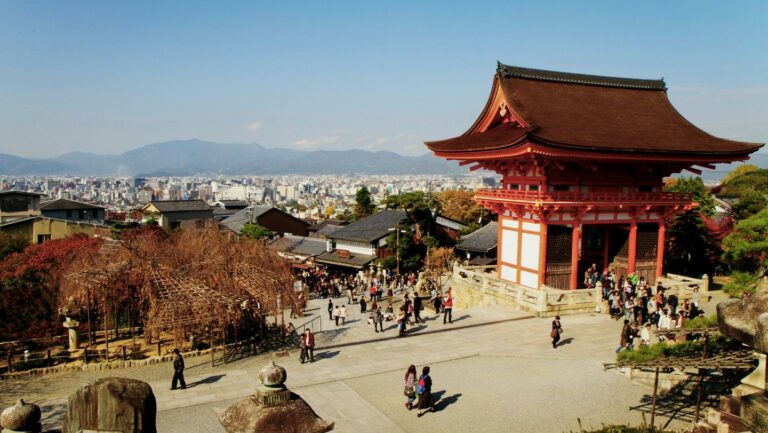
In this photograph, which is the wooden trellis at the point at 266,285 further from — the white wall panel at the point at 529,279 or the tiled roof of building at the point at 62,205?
the tiled roof of building at the point at 62,205

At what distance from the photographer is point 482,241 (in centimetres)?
4091

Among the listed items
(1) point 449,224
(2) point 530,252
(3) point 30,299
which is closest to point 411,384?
(2) point 530,252

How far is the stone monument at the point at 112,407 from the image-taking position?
3486mm

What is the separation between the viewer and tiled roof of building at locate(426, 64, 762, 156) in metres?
24.5

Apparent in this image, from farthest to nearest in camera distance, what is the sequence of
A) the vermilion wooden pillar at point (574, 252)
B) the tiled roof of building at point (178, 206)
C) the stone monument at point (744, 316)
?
the tiled roof of building at point (178, 206)
the vermilion wooden pillar at point (574, 252)
the stone monument at point (744, 316)

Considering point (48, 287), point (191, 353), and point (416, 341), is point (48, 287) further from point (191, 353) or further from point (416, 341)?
point (416, 341)

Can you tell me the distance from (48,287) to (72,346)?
2.64 m

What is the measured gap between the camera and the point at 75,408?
355 cm

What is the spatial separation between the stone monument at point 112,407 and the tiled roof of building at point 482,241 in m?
36.9

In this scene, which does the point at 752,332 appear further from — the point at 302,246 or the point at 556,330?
the point at 302,246

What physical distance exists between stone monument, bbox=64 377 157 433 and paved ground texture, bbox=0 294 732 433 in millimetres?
9997

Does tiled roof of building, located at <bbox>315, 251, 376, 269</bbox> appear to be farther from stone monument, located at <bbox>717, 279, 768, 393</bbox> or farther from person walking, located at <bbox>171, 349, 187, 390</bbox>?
stone monument, located at <bbox>717, 279, 768, 393</bbox>

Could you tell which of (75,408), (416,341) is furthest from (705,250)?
(75,408)

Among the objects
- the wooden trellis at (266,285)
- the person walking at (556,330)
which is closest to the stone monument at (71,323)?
the wooden trellis at (266,285)
